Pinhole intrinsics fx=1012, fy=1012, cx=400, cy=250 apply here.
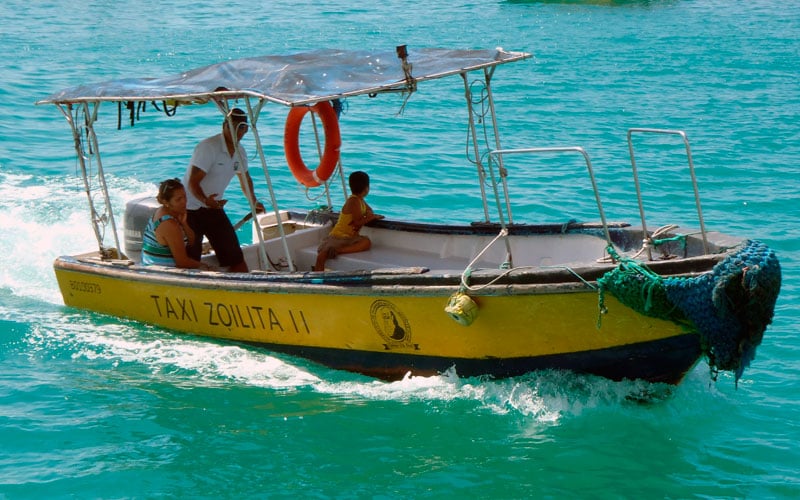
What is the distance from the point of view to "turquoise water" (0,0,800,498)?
7.24 meters

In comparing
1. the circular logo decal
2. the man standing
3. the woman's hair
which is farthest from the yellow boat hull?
the woman's hair

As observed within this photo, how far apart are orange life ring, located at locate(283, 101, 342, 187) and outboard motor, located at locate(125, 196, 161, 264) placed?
1.42 meters

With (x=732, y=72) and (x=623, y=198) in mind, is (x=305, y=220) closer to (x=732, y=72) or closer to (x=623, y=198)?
(x=623, y=198)

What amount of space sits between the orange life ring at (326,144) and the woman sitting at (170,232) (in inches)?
47.3

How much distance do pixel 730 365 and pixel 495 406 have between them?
1.86 metres

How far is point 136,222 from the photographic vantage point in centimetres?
1009

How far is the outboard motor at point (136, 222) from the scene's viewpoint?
10.0m

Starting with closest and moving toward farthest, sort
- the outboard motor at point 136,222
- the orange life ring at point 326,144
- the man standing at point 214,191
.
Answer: the man standing at point 214,191, the orange life ring at point 326,144, the outboard motor at point 136,222

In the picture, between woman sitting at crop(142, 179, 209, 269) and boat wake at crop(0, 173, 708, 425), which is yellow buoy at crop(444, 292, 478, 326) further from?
woman sitting at crop(142, 179, 209, 269)

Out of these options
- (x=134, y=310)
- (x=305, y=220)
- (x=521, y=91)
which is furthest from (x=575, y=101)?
(x=134, y=310)

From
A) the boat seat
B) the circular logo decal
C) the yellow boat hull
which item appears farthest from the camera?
the boat seat

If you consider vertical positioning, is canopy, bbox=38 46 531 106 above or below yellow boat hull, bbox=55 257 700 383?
above

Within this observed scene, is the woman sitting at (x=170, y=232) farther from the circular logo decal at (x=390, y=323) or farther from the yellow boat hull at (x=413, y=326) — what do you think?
the circular logo decal at (x=390, y=323)

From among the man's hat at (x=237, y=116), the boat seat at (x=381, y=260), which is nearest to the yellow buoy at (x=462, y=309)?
the boat seat at (x=381, y=260)
